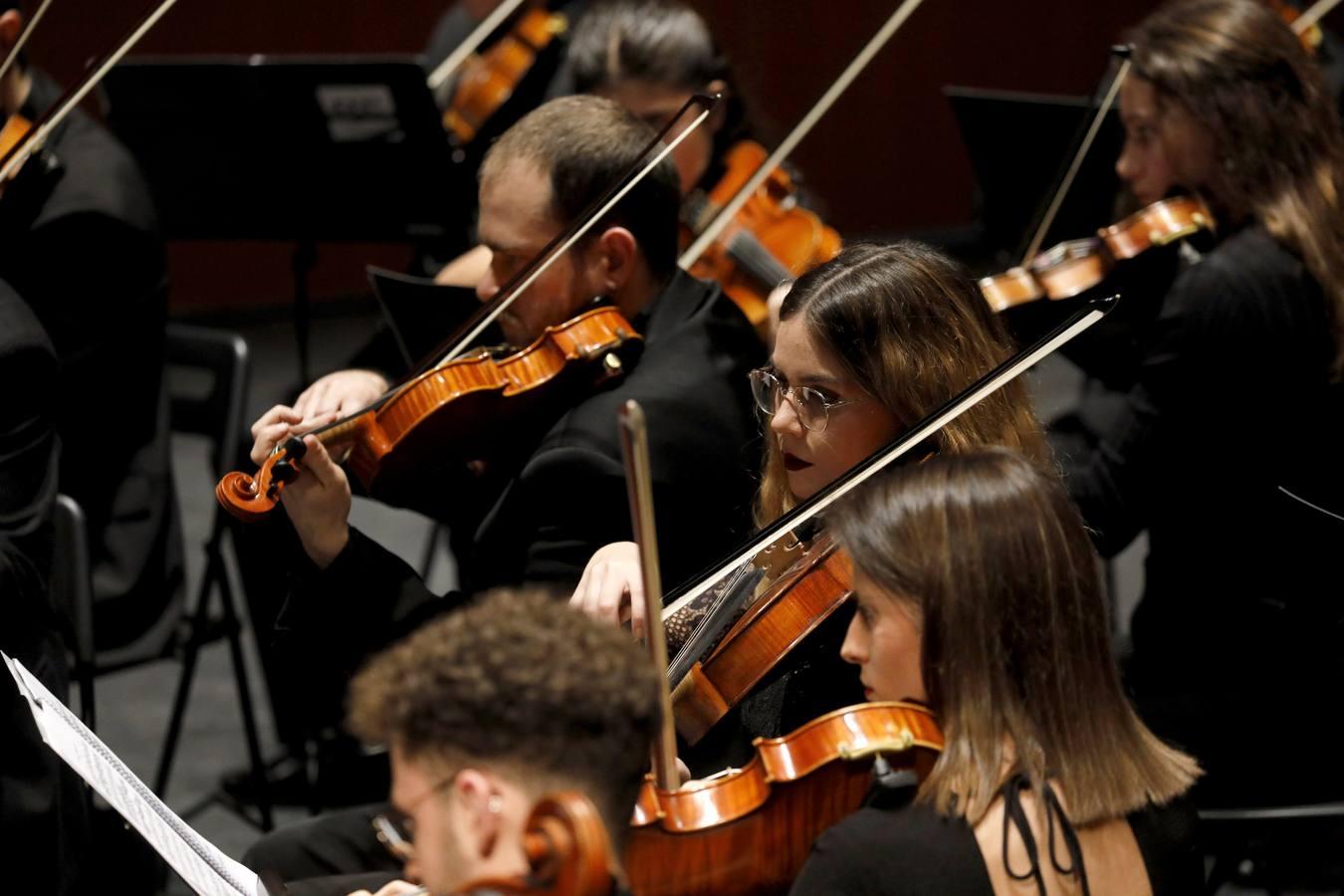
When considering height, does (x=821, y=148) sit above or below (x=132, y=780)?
above

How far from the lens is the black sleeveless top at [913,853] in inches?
55.1

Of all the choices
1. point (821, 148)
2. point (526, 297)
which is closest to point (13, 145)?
point (526, 297)

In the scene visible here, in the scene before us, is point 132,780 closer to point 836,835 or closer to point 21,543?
point 836,835

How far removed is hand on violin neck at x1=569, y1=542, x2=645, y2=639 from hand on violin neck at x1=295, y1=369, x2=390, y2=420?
57 cm

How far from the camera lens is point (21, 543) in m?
2.29

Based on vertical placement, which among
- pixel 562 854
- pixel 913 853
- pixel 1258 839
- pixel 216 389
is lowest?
A: pixel 1258 839

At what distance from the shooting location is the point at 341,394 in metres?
2.44

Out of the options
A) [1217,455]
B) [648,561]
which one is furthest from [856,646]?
[1217,455]

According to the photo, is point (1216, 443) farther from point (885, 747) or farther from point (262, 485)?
point (262, 485)

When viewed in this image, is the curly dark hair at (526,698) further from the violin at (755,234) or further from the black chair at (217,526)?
the violin at (755,234)

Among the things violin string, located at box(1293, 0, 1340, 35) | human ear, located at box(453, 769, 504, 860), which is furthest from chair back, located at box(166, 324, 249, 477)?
violin string, located at box(1293, 0, 1340, 35)

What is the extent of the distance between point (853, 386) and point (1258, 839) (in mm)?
1437

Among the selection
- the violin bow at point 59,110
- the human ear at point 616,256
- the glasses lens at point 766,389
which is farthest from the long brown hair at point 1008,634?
the violin bow at point 59,110

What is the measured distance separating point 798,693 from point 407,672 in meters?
0.72
